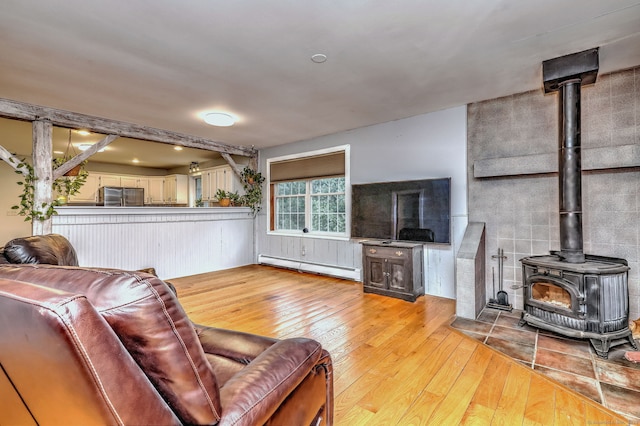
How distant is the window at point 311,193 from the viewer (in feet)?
17.1

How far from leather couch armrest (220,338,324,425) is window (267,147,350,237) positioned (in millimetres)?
3907

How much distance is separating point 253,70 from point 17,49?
192 cm

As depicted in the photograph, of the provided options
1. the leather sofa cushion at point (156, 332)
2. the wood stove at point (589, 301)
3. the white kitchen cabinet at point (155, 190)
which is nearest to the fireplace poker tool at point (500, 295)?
the wood stove at point (589, 301)

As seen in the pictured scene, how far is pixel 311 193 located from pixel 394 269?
2352 mm

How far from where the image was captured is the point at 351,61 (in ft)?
8.96

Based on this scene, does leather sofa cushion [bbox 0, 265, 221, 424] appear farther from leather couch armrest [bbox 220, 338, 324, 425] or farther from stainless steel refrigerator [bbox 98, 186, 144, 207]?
stainless steel refrigerator [bbox 98, 186, 144, 207]

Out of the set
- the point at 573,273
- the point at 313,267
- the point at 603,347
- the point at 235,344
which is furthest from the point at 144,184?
the point at 603,347

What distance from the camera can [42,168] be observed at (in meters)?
3.85

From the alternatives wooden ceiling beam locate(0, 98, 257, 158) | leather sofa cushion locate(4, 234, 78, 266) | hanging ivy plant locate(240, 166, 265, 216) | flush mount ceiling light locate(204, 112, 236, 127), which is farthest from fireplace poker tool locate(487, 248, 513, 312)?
wooden ceiling beam locate(0, 98, 257, 158)

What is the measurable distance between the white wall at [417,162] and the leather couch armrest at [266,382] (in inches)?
128

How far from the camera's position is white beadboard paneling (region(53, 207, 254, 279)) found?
14.3 ft

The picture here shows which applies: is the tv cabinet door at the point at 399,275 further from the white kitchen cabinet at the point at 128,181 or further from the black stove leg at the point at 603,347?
the white kitchen cabinet at the point at 128,181

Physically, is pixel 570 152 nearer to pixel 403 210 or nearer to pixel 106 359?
pixel 403 210

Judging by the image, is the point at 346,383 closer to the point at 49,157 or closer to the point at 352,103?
the point at 352,103
